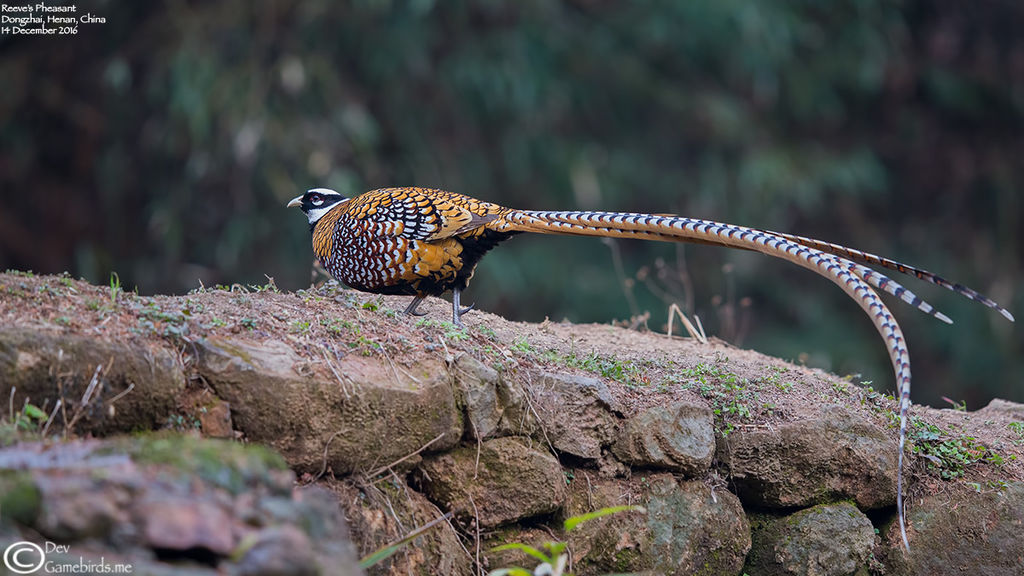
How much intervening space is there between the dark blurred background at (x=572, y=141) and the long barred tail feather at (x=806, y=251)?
20.8ft

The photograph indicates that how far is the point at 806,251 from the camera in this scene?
4.95m

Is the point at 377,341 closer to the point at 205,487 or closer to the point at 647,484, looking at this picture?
the point at 647,484

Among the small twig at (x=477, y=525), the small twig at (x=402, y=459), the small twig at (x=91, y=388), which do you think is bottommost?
the small twig at (x=477, y=525)

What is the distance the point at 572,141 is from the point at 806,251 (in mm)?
13209

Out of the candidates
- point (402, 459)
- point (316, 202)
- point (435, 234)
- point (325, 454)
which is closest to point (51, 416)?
point (325, 454)

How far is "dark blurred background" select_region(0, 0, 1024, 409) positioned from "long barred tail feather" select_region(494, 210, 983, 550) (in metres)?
6.33

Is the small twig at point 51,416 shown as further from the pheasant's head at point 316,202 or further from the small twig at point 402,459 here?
the pheasant's head at point 316,202

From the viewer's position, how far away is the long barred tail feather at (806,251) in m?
4.59

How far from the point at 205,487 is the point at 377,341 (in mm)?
1954

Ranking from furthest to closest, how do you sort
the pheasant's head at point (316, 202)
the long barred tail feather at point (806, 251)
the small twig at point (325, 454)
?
the pheasant's head at point (316, 202)
the long barred tail feather at point (806, 251)
the small twig at point (325, 454)

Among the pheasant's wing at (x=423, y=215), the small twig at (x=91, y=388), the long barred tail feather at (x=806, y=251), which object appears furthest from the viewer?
the pheasant's wing at (x=423, y=215)

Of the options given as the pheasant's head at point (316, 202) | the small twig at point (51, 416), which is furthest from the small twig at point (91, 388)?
the pheasant's head at point (316, 202)

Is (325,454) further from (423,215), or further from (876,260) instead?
(876,260)

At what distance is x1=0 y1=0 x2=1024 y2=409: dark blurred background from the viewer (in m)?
14.7
